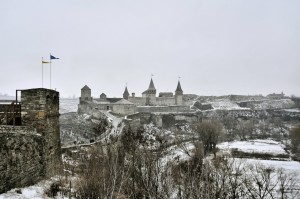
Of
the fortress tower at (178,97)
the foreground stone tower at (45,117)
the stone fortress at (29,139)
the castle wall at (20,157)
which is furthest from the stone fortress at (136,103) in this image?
the castle wall at (20,157)

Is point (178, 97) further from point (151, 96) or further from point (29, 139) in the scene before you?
point (29, 139)

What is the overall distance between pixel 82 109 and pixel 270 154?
4727cm

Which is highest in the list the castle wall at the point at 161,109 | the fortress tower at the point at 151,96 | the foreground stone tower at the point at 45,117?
the fortress tower at the point at 151,96

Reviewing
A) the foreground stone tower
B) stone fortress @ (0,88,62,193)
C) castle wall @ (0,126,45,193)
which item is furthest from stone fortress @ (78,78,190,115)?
A: castle wall @ (0,126,45,193)

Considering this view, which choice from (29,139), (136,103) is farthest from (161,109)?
(29,139)

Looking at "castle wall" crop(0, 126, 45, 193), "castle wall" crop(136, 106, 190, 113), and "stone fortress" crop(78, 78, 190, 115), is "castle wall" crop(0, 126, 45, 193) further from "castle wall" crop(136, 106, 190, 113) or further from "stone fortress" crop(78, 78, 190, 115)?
"castle wall" crop(136, 106, 190, 113)

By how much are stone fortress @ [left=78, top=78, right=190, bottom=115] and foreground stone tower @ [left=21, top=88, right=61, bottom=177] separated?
54.4 meters

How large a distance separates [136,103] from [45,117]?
78627 millimetres

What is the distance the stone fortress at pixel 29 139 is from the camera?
10664 millimetres

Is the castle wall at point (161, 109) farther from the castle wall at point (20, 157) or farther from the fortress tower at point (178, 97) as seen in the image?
the castle wall at point (20, 157)

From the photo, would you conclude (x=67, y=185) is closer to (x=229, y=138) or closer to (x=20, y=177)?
(x=20, y=177)

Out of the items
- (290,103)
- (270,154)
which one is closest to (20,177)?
(270,154)

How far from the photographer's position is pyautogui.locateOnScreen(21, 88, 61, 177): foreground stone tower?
1248 cm

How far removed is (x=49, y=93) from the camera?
13203 mm
